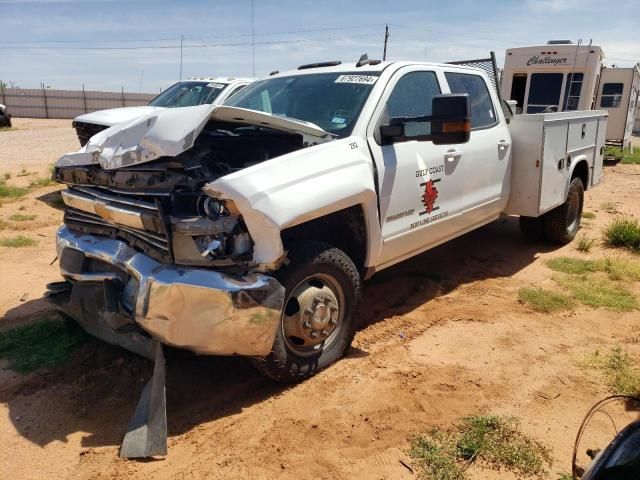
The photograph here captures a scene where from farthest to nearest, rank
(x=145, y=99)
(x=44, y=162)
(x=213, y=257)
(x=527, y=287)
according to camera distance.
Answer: (x=145, y=99) → (x=44, y=162) → (x=527, y=287) → (x=213, y=257)

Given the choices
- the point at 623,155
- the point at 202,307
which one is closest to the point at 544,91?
the point at 623,155

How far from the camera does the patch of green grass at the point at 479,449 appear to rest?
278cm

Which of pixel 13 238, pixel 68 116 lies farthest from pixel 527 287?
pixel 68 116

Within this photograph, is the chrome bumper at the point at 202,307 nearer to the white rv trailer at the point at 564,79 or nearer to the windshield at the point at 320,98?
the windshield at the point at 320,98

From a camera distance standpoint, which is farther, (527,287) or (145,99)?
(145,99)

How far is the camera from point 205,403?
11.3ft

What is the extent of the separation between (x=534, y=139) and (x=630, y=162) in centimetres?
1295

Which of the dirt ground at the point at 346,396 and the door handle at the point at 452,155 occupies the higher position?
the door handle at the point at 452,155

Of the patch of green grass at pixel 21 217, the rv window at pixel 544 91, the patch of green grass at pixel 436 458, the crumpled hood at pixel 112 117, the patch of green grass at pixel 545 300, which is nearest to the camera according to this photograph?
the patch of green grass at pixel 436 458

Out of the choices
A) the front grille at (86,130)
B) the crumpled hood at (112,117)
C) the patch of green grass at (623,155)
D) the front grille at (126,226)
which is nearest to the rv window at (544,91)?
the patch of green grass at (623,155)

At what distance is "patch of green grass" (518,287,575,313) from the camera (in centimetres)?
492

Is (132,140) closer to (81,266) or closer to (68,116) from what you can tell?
(81,266)

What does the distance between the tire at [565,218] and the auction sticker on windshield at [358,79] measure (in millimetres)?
3454

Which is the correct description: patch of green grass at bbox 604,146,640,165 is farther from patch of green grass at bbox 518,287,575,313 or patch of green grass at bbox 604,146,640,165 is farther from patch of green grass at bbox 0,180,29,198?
patch of green grass at bbox 0,180,29,198
